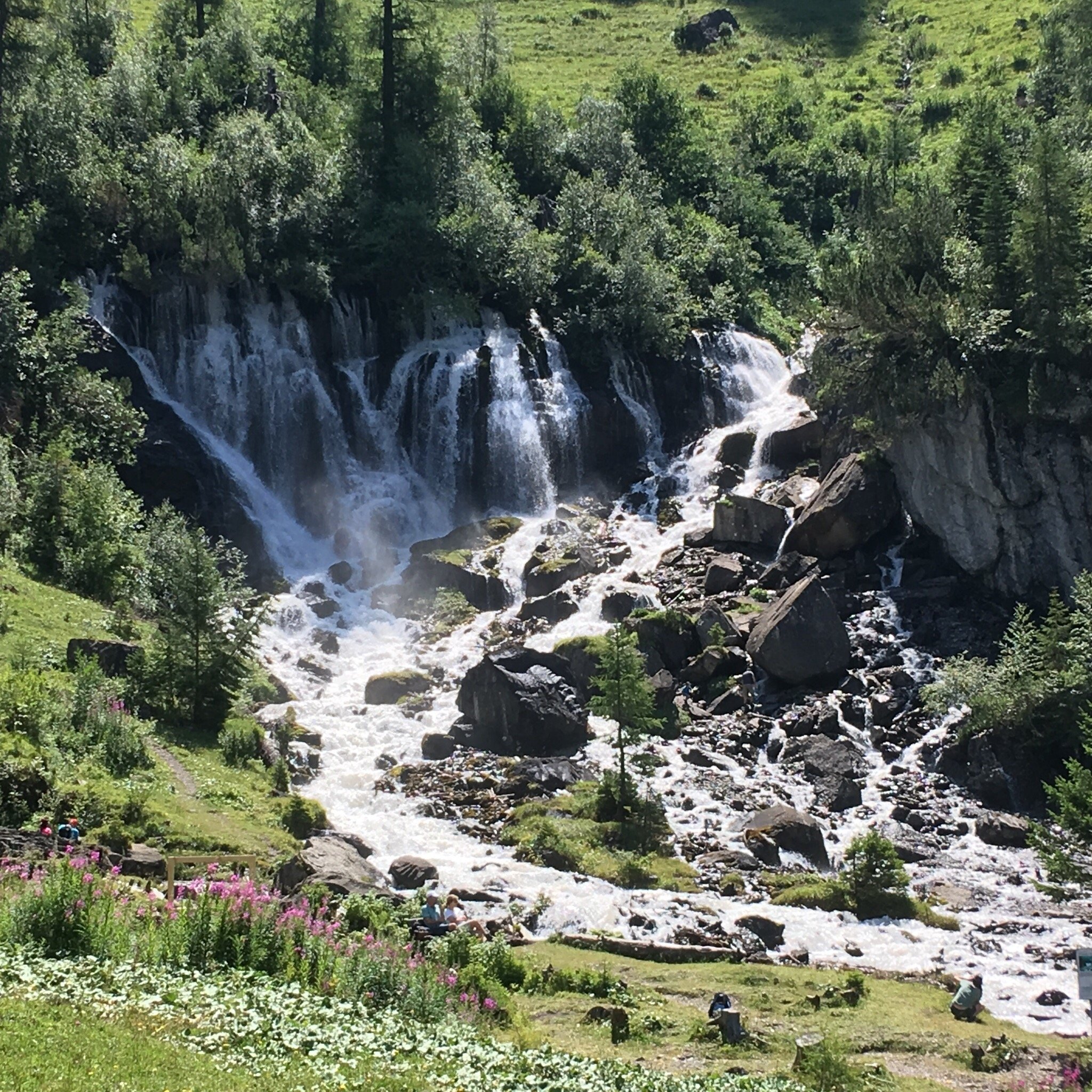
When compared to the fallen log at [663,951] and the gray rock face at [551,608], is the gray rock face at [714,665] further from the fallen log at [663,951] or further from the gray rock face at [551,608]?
the fallen log at [663,951]

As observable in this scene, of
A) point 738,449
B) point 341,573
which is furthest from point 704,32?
point 341,573


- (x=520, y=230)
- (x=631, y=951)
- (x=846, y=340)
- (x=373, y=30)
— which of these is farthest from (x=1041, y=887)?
(x=373, y=30)

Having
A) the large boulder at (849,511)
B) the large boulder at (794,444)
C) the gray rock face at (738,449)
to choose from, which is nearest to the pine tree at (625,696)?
the large boulder at (849,511)

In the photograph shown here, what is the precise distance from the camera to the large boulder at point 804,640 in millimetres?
43281

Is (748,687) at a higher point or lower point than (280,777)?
higher

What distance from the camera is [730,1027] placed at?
20.6 m

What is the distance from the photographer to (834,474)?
168 ft

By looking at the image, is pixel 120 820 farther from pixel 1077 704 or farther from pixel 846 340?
pixel 846 340

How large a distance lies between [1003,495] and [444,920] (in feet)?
99.4

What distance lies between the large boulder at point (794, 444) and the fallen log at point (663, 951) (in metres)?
33.7

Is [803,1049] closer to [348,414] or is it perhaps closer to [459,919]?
[459,919]

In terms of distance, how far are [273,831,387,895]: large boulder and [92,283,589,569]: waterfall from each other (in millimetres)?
25099

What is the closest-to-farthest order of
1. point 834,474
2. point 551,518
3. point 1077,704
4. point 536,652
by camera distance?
point 1077,704, point 536,652, point 834,474, point 551,518

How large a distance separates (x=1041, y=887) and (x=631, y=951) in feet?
28.2
